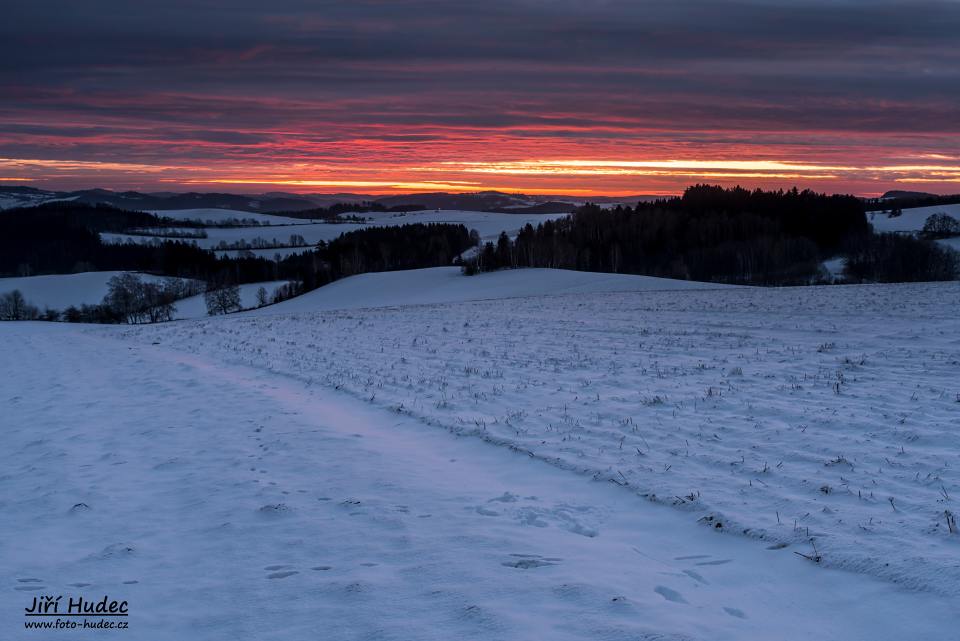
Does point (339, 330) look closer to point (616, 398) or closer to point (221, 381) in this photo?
point (221, 381)

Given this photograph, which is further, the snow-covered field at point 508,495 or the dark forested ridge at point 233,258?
the dark forested ridge at point 233,258

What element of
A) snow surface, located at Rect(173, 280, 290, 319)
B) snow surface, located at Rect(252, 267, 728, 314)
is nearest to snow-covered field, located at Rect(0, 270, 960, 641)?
snow surface, located at Rect(252, 267, 728, 314)

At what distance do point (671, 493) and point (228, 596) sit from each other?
5.25m

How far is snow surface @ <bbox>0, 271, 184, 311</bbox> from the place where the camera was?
120 m

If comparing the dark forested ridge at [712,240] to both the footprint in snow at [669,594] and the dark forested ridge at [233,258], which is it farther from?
the footprint in snow at [669,594]

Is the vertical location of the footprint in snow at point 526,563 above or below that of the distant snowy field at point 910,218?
below

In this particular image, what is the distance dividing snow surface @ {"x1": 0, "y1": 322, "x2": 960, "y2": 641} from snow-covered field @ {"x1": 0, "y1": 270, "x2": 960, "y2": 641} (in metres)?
0.03

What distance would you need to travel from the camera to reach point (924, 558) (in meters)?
6.12

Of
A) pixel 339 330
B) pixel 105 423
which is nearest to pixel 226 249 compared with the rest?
pixel 339 330

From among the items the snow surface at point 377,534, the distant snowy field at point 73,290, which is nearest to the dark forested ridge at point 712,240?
the distant snowy field at point 73,290

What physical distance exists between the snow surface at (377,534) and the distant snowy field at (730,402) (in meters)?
0.16

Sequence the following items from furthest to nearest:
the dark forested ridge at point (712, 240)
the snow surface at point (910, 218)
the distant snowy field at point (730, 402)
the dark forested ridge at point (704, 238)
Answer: the snow surface at point (910, 218)
the dark forested ridge at point (704, 238)
the dark forested ridge at point (712, 240)
the distant snowy field at point (730, 402)

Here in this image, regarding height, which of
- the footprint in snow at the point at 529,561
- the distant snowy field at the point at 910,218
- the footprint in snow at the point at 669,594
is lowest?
the footprint in snow at the point at 529,561

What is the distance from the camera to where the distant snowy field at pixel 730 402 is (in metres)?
7.33
